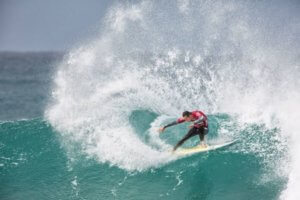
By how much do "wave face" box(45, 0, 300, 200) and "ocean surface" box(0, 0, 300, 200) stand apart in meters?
0.05

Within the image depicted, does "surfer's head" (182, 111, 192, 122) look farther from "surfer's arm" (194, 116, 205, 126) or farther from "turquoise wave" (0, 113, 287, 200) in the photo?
"turquoise wave" (0, 113, 287, 200)

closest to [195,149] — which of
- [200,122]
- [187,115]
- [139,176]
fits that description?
[200,122]

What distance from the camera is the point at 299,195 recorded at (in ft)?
33.6

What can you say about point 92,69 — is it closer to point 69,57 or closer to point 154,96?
point 69,57

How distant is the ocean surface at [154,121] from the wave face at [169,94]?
54 millimetres

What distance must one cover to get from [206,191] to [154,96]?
753cm

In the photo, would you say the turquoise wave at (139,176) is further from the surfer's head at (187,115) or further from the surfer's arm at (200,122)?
the surfer's head at (187,115)

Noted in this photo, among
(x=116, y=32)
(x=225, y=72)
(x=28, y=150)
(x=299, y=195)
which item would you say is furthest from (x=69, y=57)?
(x=299, y=195)

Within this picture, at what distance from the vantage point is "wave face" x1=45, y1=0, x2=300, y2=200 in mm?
13328

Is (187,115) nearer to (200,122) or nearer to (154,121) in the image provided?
(200,122)

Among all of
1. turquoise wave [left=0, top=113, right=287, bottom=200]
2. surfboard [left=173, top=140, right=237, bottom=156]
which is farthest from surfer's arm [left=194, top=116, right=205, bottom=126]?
turquoise wave [left=0, top=113, right=287, bottom=200]

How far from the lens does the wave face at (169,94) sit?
1333cm

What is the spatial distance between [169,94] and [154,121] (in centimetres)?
332

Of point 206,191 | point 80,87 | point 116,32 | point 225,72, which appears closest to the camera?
point 206,191
